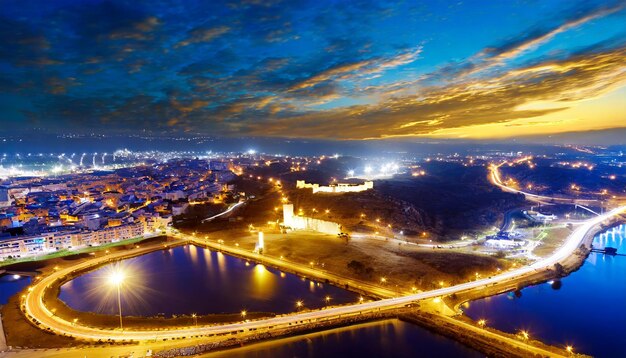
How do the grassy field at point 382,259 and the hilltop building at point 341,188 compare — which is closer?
the grassy field at point 382,259

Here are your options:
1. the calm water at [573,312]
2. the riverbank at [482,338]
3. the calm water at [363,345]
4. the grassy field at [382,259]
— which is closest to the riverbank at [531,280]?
the calm water at [573,312]

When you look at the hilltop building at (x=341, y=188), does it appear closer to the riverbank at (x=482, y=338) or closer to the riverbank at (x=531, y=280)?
the riverbank at (x=531, y=280)

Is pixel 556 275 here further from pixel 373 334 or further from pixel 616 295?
pixel 373 334

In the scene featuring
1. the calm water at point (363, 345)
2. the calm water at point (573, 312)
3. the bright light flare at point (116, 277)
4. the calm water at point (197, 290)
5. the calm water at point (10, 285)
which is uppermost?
the calm water at point (10, 285)

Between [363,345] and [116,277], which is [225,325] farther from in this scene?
[116,277]

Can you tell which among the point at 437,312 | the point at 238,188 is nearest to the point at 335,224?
the point at 437,312

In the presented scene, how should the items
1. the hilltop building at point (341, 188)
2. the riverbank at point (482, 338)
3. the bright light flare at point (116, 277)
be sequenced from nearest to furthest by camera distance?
the riverbank at point (482, 338) < the bright light flare at point (116, 277) < the hilltop building at point (341, 188)

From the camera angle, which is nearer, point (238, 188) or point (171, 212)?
point (171, 212)

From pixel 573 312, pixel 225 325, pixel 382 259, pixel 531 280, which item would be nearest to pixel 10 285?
pixel 225 325
